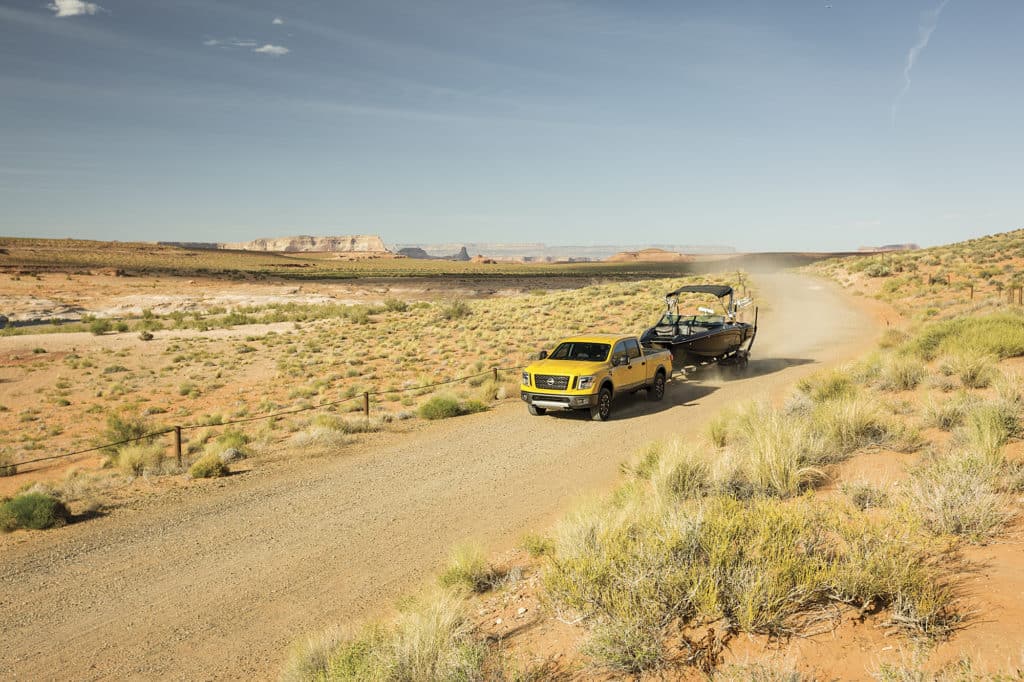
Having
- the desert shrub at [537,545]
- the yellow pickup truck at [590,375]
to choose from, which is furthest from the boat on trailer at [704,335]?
the desert shrub at [537,545]

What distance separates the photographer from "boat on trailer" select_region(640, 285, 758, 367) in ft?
63.4

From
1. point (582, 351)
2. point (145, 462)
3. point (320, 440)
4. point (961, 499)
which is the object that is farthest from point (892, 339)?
point (145, 462)

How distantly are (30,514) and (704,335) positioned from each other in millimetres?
16626

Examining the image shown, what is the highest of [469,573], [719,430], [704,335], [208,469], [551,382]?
[704,335]

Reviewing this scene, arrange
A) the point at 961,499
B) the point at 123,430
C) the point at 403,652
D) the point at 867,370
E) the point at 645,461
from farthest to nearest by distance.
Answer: the point at 123,430, the point at 867,370, the point at 645,461, the point at 961,499, the point at 403,652

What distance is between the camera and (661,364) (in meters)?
17.3

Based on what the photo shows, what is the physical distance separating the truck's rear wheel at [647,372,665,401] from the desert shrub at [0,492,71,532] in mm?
12984

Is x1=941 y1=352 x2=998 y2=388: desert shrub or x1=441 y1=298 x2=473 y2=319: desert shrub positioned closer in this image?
x1=941 y1=352 x2=998 y2=388: desert shrub

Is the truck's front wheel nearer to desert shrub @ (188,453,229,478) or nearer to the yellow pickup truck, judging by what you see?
the yellow pickup truck

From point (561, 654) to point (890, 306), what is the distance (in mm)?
40628

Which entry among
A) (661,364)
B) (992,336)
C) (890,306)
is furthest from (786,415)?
(890,306)

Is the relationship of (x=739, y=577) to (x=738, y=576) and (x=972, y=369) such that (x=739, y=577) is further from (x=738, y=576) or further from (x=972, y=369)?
(x=972, y=369)

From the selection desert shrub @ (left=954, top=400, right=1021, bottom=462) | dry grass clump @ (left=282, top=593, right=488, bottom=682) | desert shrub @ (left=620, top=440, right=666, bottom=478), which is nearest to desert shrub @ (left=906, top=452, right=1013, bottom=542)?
desert shrub @ (left=954, top=400, right=1021, bottom=462)

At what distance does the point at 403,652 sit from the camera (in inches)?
200
